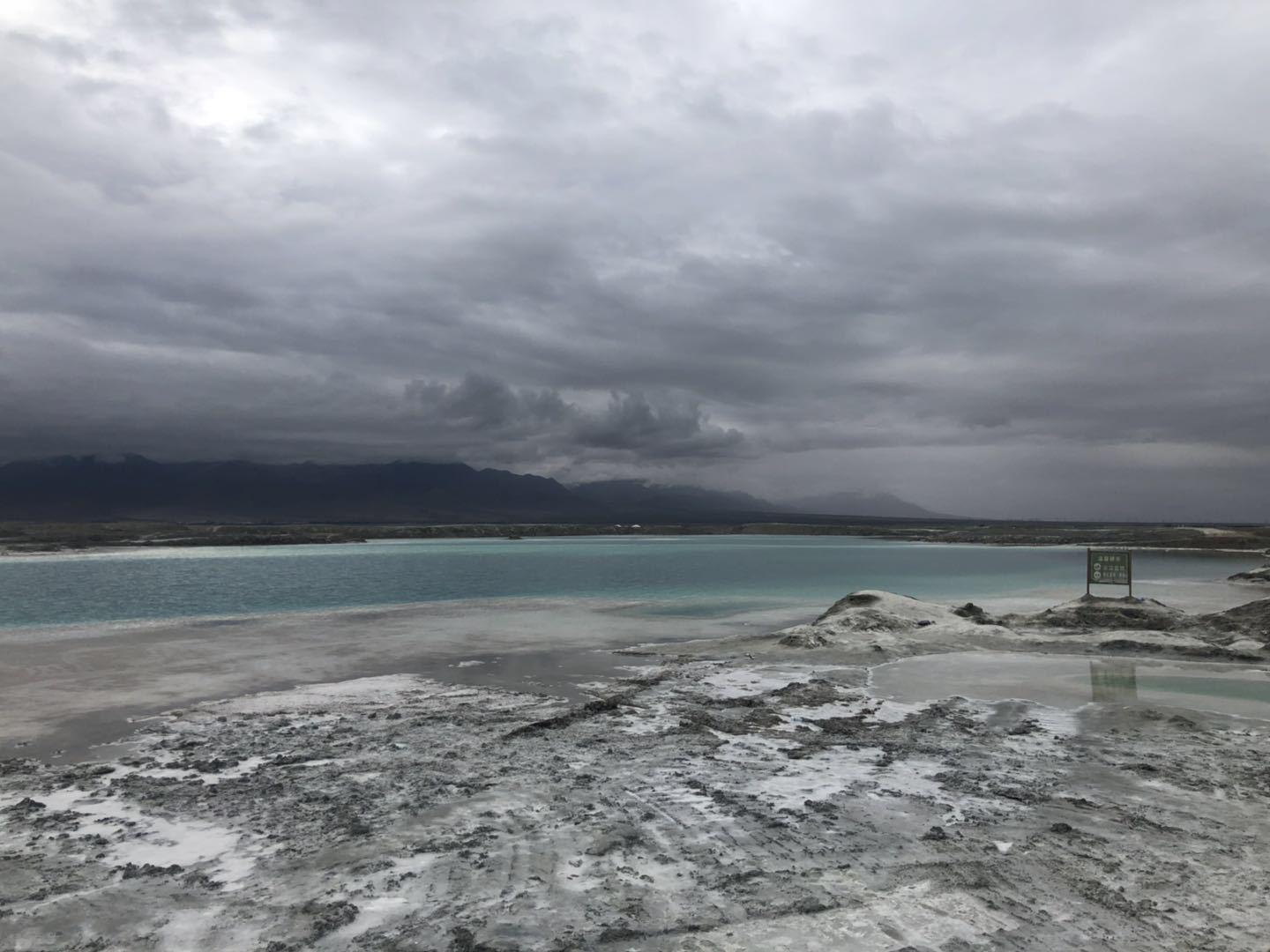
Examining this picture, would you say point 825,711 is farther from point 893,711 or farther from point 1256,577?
point 1256,577

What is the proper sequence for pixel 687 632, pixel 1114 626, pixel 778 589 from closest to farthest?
pixel 1114 626
pixel 687 632
pixel 778 589

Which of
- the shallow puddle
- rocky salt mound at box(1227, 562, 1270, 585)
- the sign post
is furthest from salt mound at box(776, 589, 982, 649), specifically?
rocky salt mound at box(1227, 562, 1270, 585)

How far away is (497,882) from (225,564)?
238 feet

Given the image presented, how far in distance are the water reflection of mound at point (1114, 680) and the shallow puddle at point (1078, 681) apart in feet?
0.06

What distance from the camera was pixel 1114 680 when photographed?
16906mm

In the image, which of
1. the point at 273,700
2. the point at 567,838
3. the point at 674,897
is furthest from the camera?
the point at 273,700

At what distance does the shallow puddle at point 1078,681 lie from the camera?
14.7 metres

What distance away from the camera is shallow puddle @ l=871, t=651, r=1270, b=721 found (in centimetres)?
1469

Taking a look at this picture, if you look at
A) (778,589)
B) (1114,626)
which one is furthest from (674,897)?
(778,589)

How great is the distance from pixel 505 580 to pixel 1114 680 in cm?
4044

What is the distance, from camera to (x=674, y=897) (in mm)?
6387

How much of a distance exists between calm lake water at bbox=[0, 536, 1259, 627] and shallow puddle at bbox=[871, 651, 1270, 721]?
13694mm

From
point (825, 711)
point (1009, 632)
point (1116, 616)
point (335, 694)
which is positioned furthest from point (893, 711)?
point (1116, 616)

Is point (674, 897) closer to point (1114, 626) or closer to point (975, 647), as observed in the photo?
point (975, 647)
